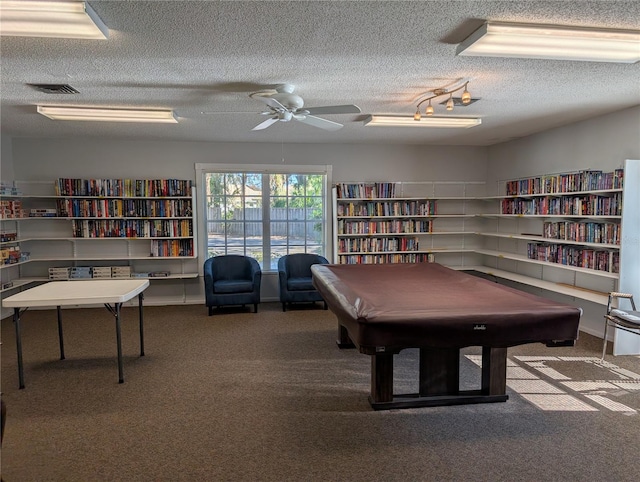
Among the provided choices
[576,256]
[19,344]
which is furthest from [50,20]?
[576,256]

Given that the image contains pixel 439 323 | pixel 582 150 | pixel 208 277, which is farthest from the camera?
pixel 208 277

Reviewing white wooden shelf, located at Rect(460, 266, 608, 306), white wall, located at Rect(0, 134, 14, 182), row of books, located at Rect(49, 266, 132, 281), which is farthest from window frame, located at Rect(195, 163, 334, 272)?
white wall, located at Rect(0, 134, 14, 182)

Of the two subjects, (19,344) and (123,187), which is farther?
(123,187)

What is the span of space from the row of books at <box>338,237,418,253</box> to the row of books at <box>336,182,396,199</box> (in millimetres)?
709

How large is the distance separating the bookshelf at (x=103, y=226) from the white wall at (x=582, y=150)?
16.4 ft

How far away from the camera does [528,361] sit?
3902 mm

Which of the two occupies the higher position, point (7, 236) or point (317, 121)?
point (317, 121)

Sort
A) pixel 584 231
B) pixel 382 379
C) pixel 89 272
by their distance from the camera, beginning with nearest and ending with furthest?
pixel 382 379
pixel 584 231
pixel 89 272

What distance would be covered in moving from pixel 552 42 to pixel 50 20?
286 centimetres

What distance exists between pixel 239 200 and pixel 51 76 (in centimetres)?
346

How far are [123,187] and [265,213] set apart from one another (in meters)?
2.14

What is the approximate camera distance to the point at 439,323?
2.34 meters

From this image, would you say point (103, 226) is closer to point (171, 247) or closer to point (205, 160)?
point (171, 247)

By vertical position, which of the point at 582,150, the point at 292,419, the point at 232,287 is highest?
the point at 582,150
